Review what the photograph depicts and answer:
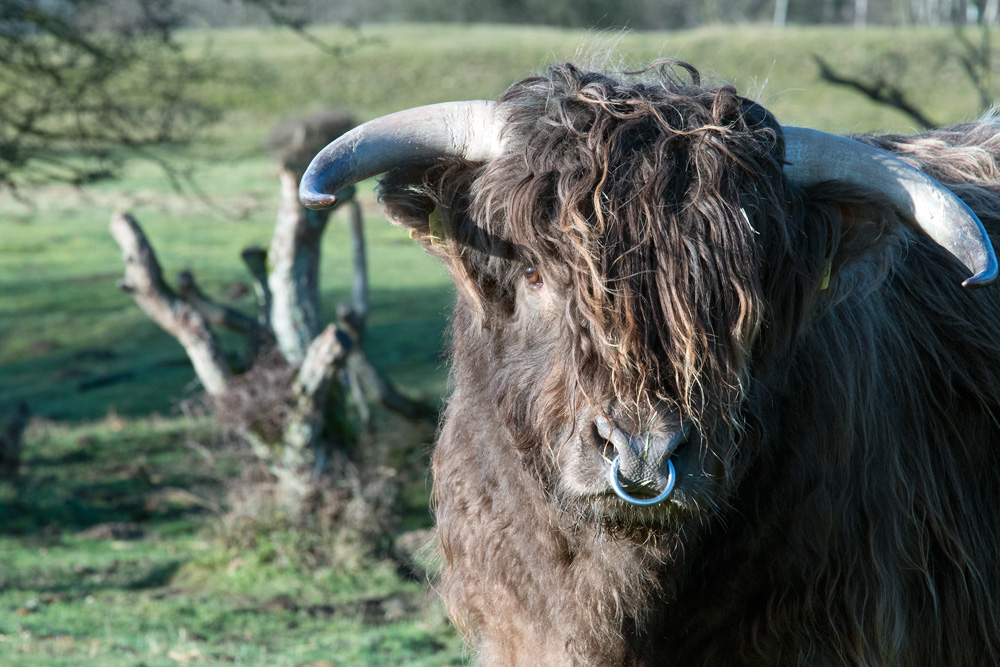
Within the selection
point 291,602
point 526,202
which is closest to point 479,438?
point 526,202

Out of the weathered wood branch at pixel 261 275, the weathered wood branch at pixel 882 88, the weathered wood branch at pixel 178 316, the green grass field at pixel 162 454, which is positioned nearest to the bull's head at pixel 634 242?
the green grass field at pixel 162 454

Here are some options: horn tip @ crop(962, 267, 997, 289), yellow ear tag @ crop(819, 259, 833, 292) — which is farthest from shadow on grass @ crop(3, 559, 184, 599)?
horn tip @ crop(962, 267, 997, 289)

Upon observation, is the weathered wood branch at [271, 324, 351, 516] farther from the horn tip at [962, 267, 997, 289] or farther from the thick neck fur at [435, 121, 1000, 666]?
the horn tip at [962, 267, 997, 289]

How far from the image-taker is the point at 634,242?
2.55 metres

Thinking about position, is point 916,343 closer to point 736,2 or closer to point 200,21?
point 200,21

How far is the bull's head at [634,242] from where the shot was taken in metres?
2.51

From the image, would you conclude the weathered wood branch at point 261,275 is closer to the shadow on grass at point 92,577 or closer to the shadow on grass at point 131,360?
the shadow on grass at point 92,577

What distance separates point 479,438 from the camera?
10.5ft

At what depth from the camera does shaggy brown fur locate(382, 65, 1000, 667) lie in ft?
8.36

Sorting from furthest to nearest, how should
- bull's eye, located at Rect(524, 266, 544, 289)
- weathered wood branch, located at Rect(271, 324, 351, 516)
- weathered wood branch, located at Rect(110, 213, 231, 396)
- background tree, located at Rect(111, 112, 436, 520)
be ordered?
weathered wood branch, located at Rect(110, 213, 231, 396), background tree, located at Rect(111, 112, 436, 520), weathered wood branch, located at Rect(271, 324, 351, 516), bull's eye, located at Rect(524, 266, 544, 289)

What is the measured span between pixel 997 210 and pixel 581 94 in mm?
1826

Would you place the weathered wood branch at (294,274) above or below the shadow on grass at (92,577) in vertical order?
above

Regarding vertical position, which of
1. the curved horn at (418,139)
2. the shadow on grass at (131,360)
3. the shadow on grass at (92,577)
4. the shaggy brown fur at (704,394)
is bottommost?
the shadow on grass at (131,360)

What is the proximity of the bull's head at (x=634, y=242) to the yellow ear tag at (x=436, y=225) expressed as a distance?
0.22 feet
